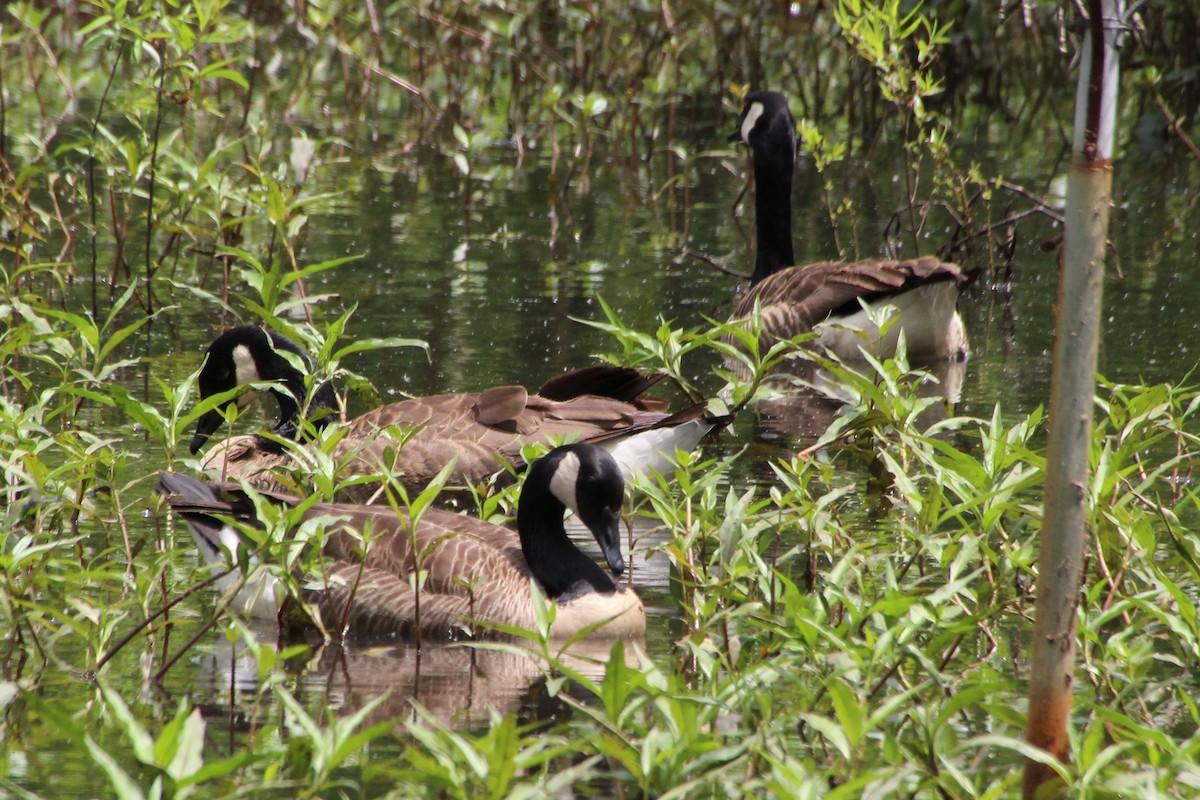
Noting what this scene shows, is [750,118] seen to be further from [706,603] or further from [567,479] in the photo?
[706,603]

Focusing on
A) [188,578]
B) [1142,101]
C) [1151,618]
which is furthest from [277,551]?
[1142,101]

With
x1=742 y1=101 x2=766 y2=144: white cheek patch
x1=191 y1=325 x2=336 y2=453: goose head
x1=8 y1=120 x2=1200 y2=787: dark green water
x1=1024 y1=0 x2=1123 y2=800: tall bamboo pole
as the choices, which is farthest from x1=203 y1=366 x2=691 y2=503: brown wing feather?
x1=742 y1=101 x2=766 y2=144: white cheek patch

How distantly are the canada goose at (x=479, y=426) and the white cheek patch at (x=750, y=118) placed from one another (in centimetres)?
439

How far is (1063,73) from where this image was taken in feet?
59.3

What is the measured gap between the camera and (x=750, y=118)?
1188cm

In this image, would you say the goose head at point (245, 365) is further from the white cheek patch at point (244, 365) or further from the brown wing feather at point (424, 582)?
the brown wing feather at point (424, 582)

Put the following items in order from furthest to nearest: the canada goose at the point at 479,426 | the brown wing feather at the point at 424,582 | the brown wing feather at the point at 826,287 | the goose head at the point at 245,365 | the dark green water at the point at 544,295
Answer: the brown wing feather at the point at 826,287
the goose head at the point at 245,365
the canada goose at the point at 479,426
the brown wing feather at the point at 424,582
the dark green water at the point at 544,295

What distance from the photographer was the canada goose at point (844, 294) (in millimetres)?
9406

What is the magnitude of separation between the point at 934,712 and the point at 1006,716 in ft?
0.56

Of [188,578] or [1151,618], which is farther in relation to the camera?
[188,578]

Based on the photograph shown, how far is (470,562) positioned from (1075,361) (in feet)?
10.2

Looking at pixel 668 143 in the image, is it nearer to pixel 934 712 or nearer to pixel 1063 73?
pixel 1063 73

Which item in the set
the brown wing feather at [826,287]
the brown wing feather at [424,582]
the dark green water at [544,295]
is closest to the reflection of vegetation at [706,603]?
the dark green water at [544,295]

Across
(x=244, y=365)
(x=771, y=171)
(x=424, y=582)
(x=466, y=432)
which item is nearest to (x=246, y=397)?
(x=244, y=365)
